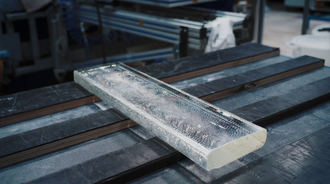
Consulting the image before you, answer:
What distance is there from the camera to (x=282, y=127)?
1294 mm

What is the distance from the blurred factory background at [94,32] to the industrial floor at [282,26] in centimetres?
169

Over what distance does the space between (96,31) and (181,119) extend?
3342mm

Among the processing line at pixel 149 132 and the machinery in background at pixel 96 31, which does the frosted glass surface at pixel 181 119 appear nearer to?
the processing line at pixel 149 132

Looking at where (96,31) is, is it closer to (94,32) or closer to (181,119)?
(94,32)

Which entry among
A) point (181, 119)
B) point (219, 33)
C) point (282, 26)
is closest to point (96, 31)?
point (219, 33)

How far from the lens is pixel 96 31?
4.23 m

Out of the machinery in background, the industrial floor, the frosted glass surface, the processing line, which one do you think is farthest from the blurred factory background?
the industrial floor

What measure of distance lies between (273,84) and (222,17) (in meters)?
1.32

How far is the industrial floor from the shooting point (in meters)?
5.57

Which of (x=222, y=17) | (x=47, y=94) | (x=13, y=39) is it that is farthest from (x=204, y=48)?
(x=13, y=39)

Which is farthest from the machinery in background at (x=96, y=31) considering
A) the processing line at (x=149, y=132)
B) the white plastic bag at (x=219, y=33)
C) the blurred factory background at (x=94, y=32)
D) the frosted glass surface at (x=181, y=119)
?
the frosted glass surface at (x=181, y=119)

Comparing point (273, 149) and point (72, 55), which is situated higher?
point (273, 149)

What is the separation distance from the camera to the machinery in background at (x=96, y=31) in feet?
9.56

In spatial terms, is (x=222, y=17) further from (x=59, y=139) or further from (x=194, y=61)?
(x=59, y=139)
